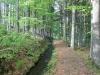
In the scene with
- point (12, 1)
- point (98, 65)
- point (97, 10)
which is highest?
point (12, 1)

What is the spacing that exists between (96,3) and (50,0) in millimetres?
17178

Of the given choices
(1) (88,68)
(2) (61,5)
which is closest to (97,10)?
(1) (88,68)

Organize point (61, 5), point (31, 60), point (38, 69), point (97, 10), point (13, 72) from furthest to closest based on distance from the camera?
point (61, 5) → point (31, 60) → point (38, 69) → point (97, 10) → point (13, 72)

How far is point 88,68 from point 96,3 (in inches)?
158

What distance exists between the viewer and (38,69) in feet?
37.1

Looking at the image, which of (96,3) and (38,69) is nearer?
(96,3)

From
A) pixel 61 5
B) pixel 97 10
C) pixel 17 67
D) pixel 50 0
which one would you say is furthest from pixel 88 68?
pixel 61 5

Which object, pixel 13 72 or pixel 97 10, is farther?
pixel 97 10

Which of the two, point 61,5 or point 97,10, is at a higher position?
point 61,5

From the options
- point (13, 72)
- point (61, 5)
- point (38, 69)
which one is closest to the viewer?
point (13, 72)

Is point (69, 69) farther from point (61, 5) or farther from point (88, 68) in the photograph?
point (61, 5)

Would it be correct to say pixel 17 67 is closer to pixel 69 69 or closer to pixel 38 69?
pixel 38 69

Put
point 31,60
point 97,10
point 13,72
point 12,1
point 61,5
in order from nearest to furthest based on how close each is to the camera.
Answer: point 13,72, point 97,10, point 31,60, point 12,1, point 61,5

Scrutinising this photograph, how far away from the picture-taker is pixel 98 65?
31.0 ft
